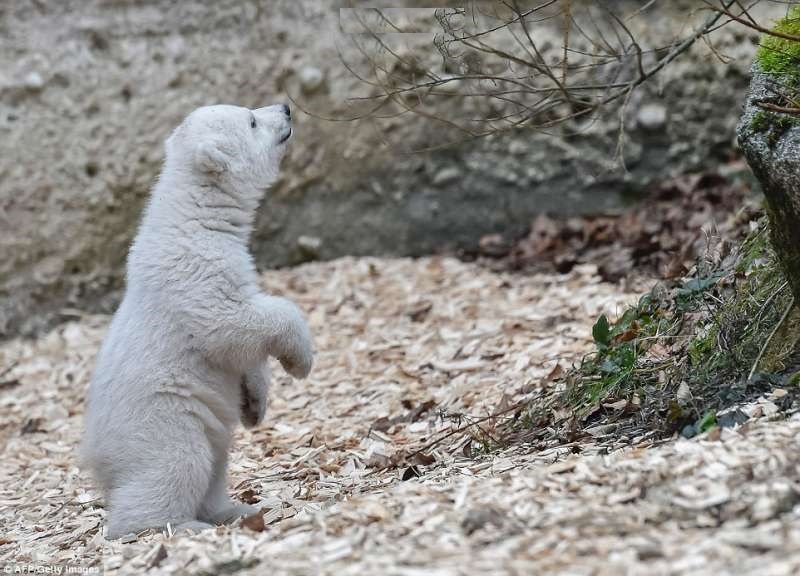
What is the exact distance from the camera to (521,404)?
15.2 ft

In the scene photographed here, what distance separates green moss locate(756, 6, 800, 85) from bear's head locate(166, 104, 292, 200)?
7.09 ft

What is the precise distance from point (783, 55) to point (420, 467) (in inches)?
86.8

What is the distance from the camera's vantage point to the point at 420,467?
4344 mm

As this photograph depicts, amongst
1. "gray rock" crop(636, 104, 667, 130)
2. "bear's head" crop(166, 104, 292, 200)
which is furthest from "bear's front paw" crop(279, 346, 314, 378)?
"gray rock" crop(636, 104, 667, 130)

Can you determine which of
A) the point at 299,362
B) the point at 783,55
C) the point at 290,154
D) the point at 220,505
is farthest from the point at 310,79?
the point at 783,55

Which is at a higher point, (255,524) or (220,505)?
(255,524)

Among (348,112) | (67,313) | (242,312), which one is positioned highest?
(348,112)

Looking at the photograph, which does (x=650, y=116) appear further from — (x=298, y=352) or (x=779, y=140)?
(x=298, y=352)

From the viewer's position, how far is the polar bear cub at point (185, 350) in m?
4.10

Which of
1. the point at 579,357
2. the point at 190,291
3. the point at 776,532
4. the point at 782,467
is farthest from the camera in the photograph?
the point at 579,357

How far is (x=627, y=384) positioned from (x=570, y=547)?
1628 millimetres

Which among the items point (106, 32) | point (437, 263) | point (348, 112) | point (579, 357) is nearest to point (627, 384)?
point (579, 357)

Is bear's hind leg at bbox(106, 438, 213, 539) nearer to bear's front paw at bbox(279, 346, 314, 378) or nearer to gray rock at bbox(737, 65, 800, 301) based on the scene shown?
bear's front paw at bbox(279, 346, 314, 378)

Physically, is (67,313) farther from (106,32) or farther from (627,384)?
(627,384)
